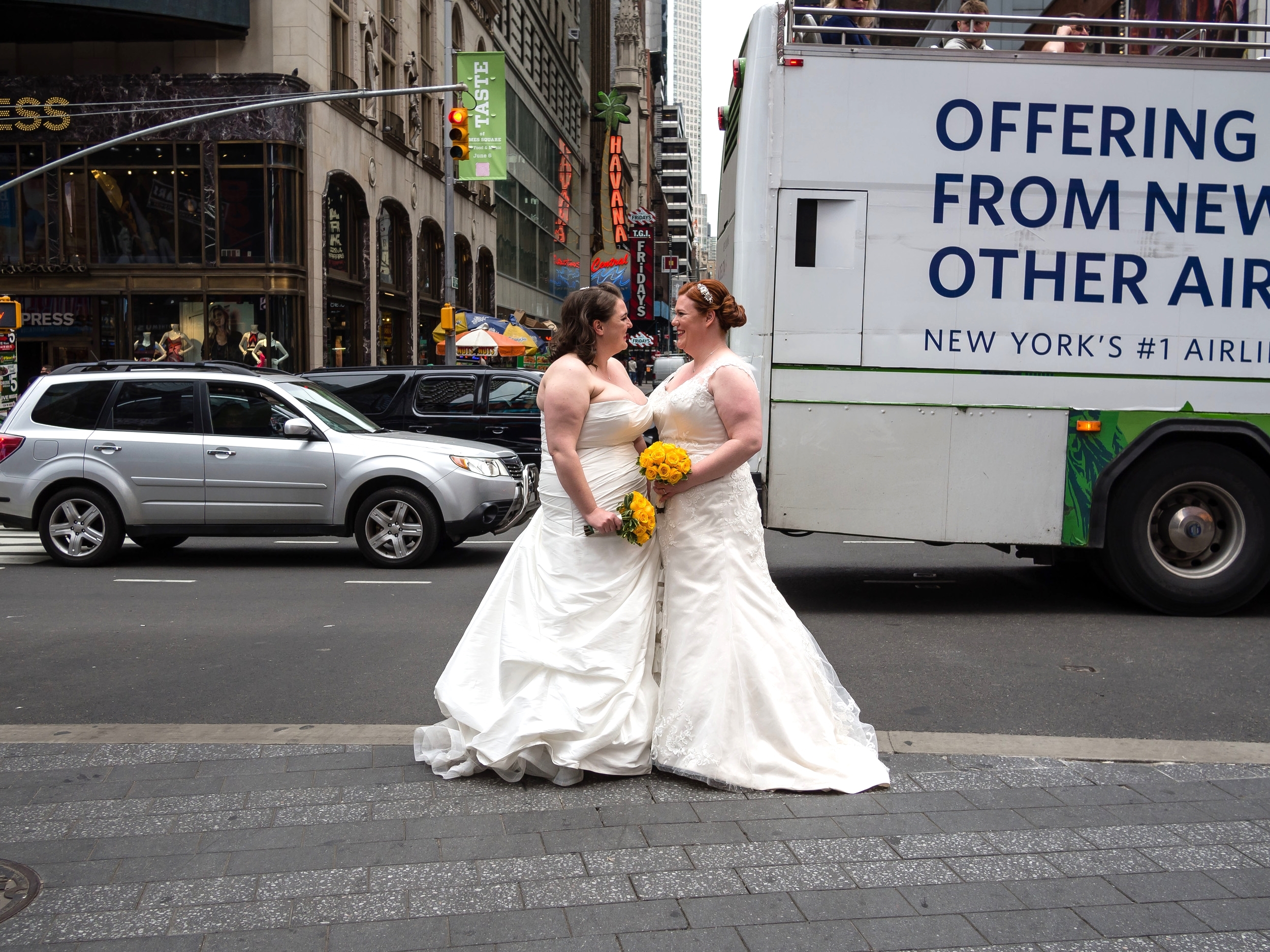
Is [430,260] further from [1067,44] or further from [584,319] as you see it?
[584,319]

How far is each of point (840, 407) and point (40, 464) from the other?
24.7 ft

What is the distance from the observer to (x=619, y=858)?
12.3 feet

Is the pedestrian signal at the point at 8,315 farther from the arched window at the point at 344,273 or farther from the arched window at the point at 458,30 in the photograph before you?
the arched window at the point at 458,30

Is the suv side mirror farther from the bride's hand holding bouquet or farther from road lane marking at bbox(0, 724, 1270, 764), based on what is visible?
the bride's hand holding bouquet

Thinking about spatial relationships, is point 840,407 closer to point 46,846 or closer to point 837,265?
point 837,265

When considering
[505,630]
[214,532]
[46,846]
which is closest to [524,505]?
[214,532]

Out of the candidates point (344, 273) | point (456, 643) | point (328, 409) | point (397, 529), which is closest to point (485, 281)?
point (344, 273)

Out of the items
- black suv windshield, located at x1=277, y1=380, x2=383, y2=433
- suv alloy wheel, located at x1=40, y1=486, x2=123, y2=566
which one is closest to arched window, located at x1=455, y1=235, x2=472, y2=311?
black suv windshield, located at x1=277, y1=380, x2=383, y2=433

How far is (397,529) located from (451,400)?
13.4 feet

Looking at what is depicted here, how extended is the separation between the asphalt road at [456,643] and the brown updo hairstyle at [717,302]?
2.09 m

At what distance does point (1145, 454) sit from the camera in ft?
25.3

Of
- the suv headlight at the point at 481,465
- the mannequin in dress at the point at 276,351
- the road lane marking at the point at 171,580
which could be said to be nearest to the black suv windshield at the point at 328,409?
the suv headlight at the point at 481,465

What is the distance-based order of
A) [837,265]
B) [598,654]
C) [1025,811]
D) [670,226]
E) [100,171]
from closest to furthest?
[1025,811]
[598,654]
[837,265]
[100,171]
[670,226]

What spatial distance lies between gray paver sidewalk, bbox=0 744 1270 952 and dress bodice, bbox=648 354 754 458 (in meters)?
1.39
